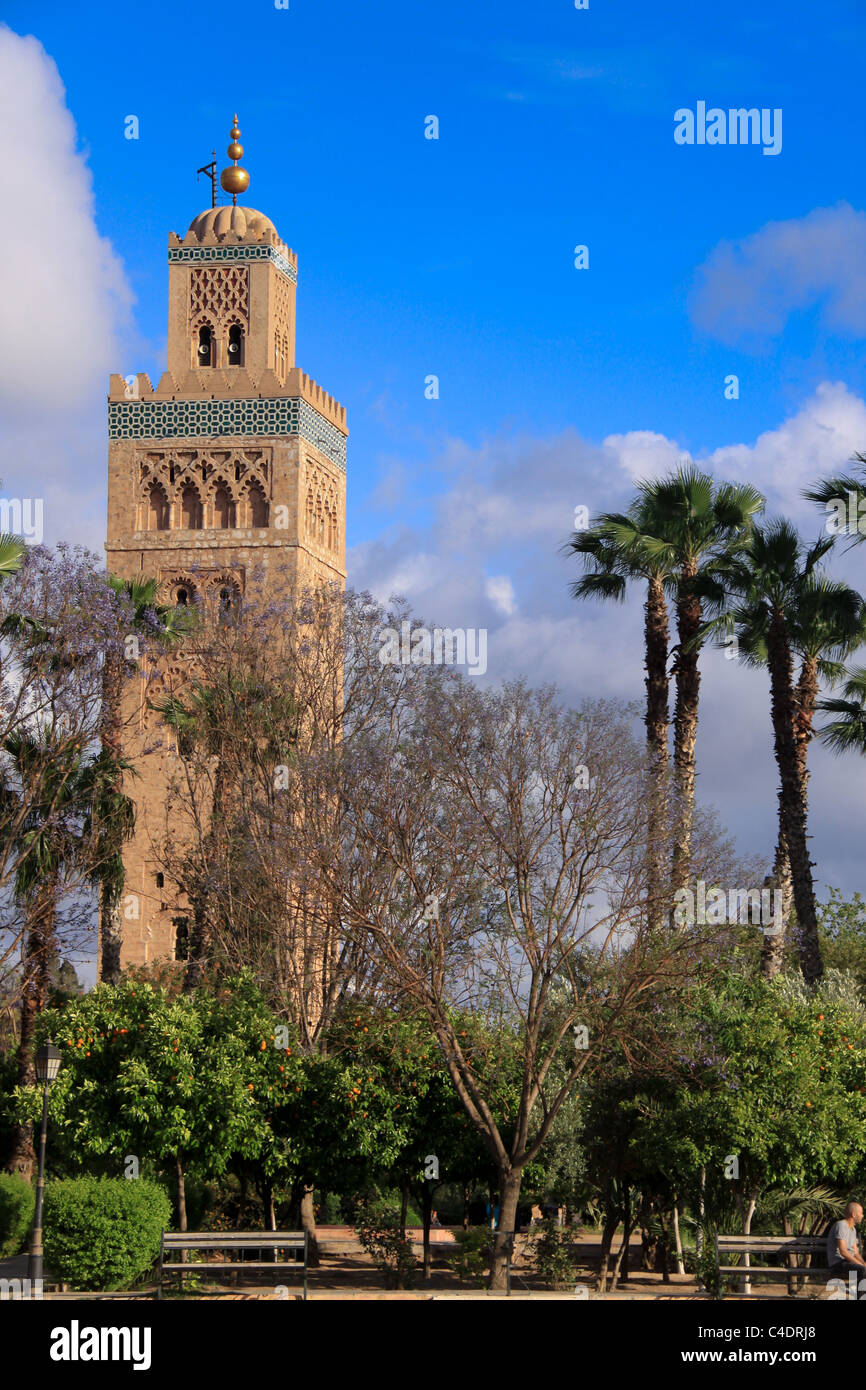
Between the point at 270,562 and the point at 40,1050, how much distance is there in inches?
935

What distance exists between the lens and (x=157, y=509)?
141ft

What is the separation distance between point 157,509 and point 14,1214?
2219 cm

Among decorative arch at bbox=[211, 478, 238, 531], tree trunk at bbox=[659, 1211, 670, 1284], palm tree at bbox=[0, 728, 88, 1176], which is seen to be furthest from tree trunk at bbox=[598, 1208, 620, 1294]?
decorative arch at bbox=[211, 478, 238, 531]

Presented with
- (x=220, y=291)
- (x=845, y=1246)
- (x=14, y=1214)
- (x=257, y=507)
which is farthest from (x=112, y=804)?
(x=220, y=291)

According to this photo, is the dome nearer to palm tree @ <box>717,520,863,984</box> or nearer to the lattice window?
the lattice window

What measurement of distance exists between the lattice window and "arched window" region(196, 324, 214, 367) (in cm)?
43

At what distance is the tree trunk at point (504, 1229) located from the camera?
1972 cm

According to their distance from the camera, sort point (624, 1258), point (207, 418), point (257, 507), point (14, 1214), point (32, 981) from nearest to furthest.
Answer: point (624, 1258)
point (14, 1214)
point (32, 981)
point (257, 507)
point (207, 418)

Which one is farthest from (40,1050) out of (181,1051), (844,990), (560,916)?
(844,990)

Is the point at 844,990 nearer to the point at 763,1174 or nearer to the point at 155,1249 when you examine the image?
the point at 763,1174

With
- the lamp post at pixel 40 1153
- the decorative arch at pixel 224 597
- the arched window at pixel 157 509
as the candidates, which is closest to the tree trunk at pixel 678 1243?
the lamp post at pixel 40 1153

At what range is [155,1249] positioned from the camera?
19422mm

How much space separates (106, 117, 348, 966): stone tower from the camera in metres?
41.7

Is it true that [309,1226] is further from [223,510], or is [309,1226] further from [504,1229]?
[223,510]
